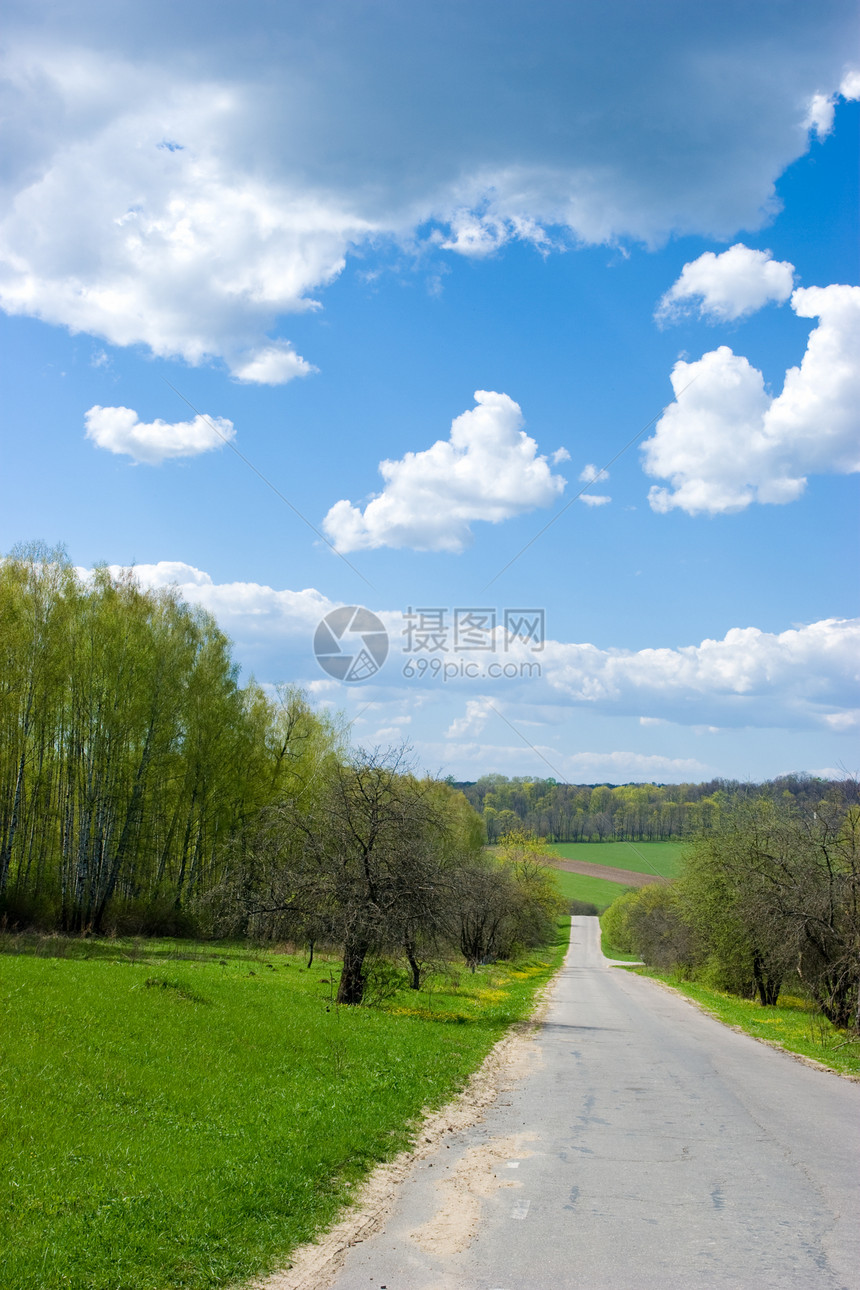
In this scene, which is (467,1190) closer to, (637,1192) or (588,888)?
(637,1192)

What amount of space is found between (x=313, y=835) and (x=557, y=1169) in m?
13.7

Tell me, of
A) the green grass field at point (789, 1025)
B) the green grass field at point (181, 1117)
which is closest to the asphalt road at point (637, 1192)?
the green grass field at point (181, 1117)

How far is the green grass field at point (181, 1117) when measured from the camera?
562 cm

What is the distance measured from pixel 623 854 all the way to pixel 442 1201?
129 m

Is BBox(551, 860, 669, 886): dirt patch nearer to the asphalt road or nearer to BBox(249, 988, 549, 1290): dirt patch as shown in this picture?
the asphalt road

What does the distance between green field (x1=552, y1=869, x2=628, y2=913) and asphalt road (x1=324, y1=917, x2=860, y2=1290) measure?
104 m

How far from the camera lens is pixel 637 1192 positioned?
752 cm

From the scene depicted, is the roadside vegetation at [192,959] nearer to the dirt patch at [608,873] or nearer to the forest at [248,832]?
the forest at [248,832]

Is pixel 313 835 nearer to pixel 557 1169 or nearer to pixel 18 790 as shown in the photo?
pixel 557 1169

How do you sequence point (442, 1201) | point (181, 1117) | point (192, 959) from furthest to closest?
point (192, 959)
point (181, 1117)
point (442, 1201)

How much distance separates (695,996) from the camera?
35.5 meters

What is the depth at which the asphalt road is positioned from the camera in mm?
5738

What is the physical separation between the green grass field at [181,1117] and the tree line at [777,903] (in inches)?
449

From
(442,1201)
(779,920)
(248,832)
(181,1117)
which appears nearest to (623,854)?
(248,832)
